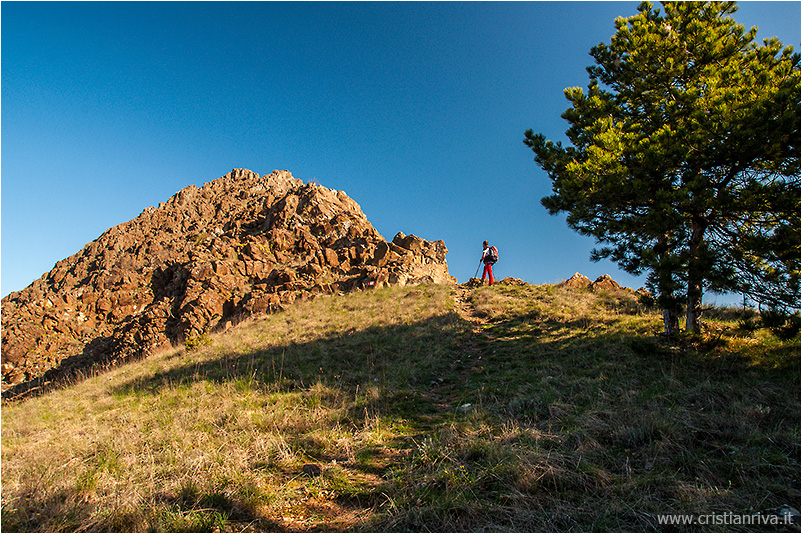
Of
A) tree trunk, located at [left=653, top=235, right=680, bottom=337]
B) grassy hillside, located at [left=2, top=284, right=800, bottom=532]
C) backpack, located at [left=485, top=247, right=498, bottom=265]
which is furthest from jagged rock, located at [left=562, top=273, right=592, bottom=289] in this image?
tree trunk, located at [left=653, top=235, right=680, bottom=337]

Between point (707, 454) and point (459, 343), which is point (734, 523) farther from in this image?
point (459, 343)

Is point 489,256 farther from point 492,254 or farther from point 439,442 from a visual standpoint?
point 439,442

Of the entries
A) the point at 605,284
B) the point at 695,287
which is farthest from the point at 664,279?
the point at 605,284

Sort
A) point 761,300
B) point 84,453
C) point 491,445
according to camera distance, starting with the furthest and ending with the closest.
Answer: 1. point 761,300
2. point 84,453
3. point 491,445

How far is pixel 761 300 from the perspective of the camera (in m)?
6.34

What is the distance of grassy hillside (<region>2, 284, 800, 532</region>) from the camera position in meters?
3.11

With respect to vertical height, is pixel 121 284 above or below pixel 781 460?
above

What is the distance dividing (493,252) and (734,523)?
1545 cm

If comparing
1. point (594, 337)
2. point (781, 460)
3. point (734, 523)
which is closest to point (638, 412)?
point (781, 460)

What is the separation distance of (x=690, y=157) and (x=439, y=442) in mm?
7146

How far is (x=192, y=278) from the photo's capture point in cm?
2520

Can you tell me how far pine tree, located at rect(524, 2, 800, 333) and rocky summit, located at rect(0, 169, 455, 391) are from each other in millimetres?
14876

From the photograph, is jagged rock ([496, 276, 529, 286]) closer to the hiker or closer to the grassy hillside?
the hiker

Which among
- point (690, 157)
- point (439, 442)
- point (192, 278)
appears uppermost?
point (690, 157)
